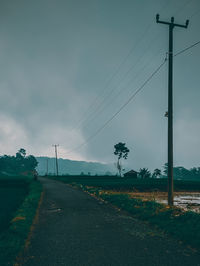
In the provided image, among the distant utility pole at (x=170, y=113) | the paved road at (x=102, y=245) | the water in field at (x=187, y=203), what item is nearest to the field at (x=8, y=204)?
the paved road at (x=102, y=245)

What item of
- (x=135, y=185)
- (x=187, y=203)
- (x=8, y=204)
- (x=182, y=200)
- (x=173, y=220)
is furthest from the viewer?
(x=135, y=185)

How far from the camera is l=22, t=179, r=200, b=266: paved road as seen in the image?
18.1ft

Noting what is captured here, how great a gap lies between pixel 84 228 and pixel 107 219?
190 centimetres

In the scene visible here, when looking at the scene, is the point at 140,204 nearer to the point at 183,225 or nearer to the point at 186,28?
the point at 183,225

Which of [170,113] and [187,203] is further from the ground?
[170,113]

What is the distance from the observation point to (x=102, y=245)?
6.71 m

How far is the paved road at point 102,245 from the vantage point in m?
Answer: 5.52

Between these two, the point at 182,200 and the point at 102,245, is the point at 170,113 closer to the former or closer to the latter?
the point at 102,245

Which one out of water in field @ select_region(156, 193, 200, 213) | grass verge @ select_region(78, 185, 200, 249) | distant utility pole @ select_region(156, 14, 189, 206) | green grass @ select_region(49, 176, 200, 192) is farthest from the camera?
green grass @ select_region(49, 176, 200, 192)

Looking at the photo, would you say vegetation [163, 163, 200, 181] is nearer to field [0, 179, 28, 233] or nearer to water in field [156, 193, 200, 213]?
water in field [156, 193, 200, 213]

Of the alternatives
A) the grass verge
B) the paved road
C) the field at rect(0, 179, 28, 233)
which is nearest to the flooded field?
the grass verge

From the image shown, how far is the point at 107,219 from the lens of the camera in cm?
1041

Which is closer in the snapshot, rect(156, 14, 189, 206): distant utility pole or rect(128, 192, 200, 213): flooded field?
rect(156, 14, 189, 206): distant utility pole

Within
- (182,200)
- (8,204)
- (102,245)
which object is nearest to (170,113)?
(102,245)
